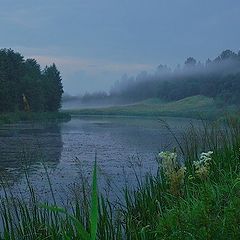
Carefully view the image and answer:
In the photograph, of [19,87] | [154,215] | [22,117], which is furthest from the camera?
[19,87]

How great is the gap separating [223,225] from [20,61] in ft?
204

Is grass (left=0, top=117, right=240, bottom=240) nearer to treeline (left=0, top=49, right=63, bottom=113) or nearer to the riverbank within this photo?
the riverbank

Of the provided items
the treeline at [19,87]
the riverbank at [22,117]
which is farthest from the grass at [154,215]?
the treeline at [19,87]

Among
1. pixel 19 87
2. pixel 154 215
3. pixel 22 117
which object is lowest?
pixel 154 215

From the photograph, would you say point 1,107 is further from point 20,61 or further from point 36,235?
point 36,235

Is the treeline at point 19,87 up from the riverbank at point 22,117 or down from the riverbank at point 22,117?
up

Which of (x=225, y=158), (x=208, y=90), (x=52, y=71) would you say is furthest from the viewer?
(x=208, y=90)

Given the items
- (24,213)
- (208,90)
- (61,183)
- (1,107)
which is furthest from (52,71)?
(24,213)

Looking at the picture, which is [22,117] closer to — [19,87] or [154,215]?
[19,87]

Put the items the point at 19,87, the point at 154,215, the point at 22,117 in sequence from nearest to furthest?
the point at 154,215 → the point at 22,117 → the point at 19,87

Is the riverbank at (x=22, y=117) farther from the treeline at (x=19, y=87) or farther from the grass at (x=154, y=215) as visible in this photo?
the grass at (x=154, y=215)

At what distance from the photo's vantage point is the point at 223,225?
386 cm

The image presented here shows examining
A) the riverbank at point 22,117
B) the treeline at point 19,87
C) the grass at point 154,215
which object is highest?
the treeline at point 19,87

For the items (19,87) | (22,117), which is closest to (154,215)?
(22,117)
